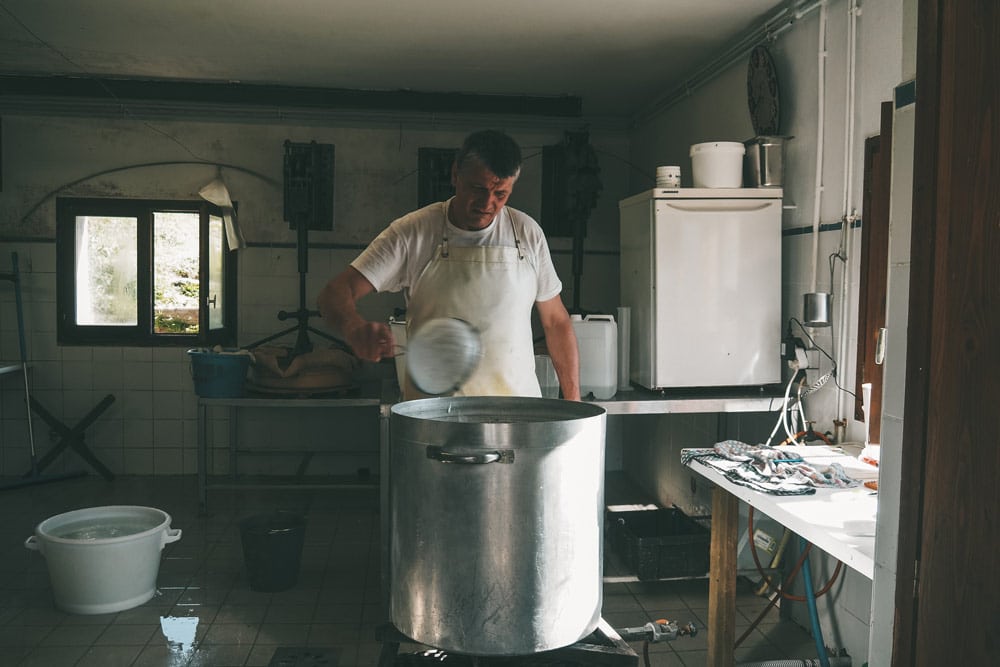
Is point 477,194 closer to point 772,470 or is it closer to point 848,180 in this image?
point 772,470

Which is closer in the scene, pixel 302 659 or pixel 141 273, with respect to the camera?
pixel 302 659

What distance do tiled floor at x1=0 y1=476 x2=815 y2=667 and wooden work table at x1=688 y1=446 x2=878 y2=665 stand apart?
0.49m

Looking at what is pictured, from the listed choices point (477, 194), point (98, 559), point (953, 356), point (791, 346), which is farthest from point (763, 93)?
point (98, 559)

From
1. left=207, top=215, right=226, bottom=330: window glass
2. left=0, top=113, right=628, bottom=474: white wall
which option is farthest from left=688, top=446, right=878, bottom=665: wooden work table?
left=207, top=215, right=226, bottom=330: window glass

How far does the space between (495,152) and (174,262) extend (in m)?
3.83

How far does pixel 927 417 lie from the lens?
1248 mm

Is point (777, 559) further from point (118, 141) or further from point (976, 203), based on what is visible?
point (118, 141)

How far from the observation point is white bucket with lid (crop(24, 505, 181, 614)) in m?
3.21

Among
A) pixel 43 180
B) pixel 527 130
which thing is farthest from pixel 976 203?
pixel 43 180

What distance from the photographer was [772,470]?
→ 2396 millimetres

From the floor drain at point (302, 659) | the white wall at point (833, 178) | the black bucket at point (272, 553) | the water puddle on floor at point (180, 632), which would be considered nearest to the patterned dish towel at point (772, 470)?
the white wall at point (833, 178)

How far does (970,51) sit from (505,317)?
1.52 metres

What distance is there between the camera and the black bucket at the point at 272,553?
3510 millimetres

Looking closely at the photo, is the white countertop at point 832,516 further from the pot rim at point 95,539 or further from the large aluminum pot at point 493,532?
the pot rim at point 95,539
